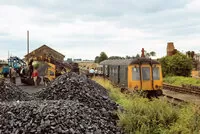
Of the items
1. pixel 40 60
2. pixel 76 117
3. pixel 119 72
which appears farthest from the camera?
pixel 40 60

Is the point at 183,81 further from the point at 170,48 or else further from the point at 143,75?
the point at 170,48

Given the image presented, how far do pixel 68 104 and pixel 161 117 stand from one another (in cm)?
238

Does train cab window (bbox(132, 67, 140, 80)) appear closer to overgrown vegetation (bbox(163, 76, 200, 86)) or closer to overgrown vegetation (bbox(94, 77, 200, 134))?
overgrown vegetation (bbox(94, 77, 200, 134))

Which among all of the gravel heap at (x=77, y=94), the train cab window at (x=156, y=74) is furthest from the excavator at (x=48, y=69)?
the gravel heap at (x=77, y=94)

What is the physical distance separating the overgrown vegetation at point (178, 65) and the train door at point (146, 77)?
1861 centimetres

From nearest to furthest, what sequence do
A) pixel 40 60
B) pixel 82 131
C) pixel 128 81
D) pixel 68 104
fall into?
pixel 82 131
pixel 68 104
pixel 128 81
pixel 40 60

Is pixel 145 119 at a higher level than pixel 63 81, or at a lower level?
lower

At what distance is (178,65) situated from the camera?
35625 millimetres

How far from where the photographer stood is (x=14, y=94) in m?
12.3

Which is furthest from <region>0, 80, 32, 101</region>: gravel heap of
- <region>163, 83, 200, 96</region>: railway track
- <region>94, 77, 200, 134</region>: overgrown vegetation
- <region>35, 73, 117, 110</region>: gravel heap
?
<region>163, 83, 200, 96</region>: railway track

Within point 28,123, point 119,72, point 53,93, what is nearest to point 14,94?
point 53,93

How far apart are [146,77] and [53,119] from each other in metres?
11.1

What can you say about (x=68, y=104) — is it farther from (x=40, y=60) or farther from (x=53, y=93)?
(x=40, y=60)

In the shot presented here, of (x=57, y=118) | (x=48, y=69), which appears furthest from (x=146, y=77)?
(x=57, y=118)
